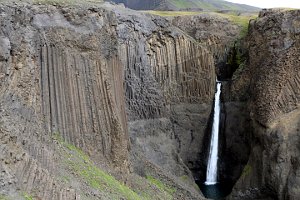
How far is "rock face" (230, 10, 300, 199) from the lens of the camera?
3153cm

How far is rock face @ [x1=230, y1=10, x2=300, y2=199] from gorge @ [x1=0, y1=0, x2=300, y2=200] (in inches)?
3.3

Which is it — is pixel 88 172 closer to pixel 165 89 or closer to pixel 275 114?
pixel 275 114

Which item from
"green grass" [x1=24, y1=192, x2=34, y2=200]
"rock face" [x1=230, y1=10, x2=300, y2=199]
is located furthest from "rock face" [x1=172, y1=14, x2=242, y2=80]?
"green grass" [x1=24, y1=192, x2=34, y2=200]

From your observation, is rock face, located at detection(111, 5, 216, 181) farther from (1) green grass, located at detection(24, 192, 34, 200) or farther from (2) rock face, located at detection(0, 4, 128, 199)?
(1) green grass, located at detection(24, 192, 34, 200)

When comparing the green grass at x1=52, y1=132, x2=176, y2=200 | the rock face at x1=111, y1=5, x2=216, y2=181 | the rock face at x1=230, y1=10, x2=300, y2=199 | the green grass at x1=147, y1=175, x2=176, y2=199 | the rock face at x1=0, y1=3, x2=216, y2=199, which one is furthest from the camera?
the rock face at x1=111, y1=5, x2=216, y2=181

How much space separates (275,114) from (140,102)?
37.2 feet

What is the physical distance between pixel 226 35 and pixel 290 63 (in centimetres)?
1313

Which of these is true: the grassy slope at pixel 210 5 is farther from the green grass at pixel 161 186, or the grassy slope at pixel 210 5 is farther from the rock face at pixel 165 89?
the green grass at pixel 161 186

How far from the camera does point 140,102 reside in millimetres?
38594

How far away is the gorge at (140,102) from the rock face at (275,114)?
0.28ft

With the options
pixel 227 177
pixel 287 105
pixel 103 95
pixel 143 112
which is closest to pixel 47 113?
pixel 103 95

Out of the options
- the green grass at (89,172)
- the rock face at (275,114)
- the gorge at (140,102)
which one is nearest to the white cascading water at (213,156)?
the gorge at (140,102)

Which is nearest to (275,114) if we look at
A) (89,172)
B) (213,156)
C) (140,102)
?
(213,156)

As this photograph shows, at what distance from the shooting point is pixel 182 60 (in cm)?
4297
